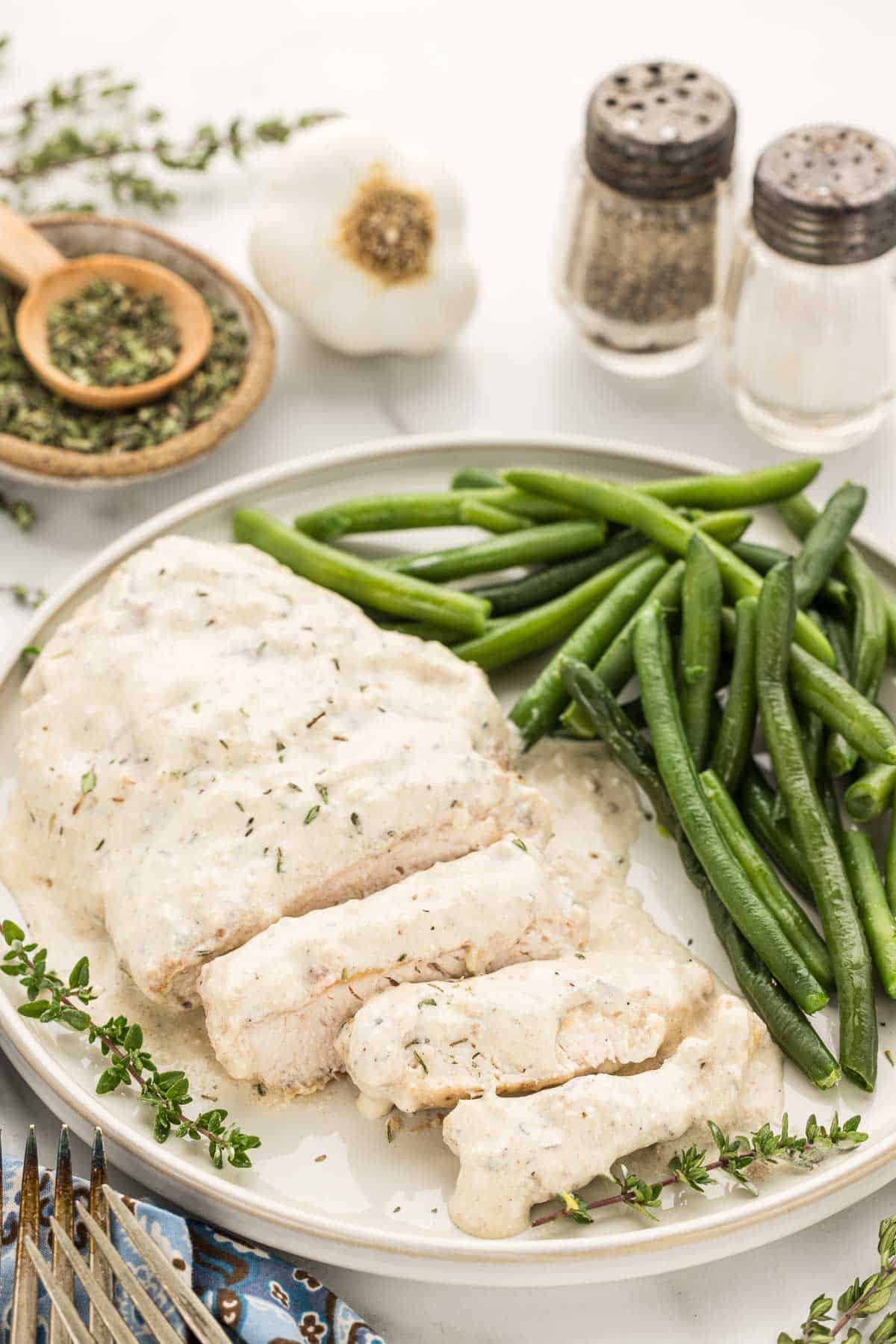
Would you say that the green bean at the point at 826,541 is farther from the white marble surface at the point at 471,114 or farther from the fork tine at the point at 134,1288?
the fork tine at the point at 134,1288

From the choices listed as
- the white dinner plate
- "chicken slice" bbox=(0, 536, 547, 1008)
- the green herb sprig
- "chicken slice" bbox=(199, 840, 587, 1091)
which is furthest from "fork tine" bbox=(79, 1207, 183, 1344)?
the green herb sprig

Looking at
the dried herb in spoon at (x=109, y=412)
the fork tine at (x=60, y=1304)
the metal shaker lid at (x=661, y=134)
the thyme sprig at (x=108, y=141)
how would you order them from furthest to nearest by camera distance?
the thyme sprig at (x=108, y=141) < the dried herb in spoon at (x=109, y=412) < the metal shaker lid at (x=661, y=134) < the fork tine at (x=60, y=1304)

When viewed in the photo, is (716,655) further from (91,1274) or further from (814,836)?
(91,1274)

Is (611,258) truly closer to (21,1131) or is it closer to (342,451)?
(342,451)

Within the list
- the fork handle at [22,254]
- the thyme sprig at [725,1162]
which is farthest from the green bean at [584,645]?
the fork handle at [22,254]

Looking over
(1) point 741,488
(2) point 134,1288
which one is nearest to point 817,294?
(1) point 741,488

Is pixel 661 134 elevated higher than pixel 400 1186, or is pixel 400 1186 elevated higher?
pixel 661 134

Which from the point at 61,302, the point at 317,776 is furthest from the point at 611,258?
the point at 317,776
